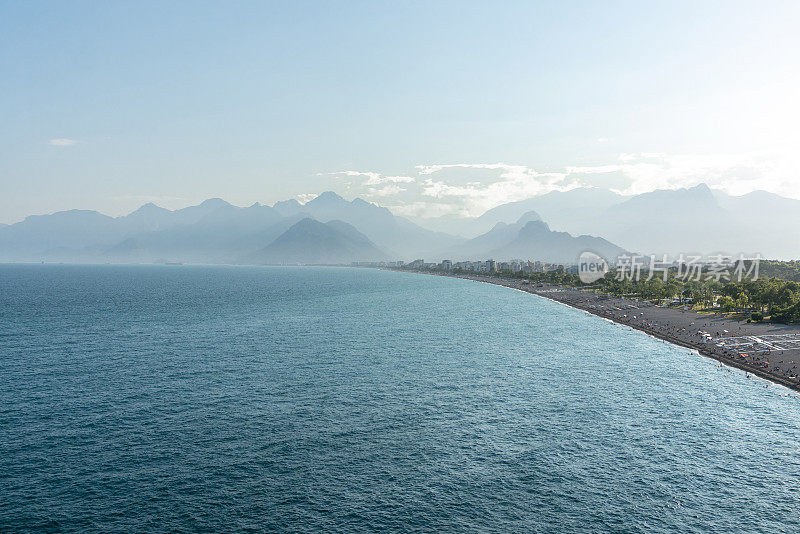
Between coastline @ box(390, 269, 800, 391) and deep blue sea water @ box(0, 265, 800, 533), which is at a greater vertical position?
coastline @ box(390, 269, 800, 391)

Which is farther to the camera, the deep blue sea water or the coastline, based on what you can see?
the coastline

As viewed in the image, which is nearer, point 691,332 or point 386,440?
point 386,440

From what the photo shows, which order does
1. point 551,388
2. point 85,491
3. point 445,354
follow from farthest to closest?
point 445,354 < point 551,388 < point 85,491

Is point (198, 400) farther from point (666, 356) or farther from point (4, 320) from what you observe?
point (4, 320)

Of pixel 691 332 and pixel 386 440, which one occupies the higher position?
pixel 691 332

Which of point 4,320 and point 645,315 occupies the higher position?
point 645,315

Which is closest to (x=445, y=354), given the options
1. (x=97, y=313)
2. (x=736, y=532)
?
(x=736, y=532)

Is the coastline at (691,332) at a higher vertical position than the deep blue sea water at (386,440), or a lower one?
higher

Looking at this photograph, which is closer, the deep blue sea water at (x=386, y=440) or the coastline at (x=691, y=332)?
the deep blue sea water at (x=386, y=440)
